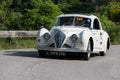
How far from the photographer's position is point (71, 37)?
56.6 ft

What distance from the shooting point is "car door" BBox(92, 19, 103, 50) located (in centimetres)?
1872

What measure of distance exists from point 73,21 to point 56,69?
15.3 ft

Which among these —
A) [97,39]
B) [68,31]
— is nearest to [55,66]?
[68,31]

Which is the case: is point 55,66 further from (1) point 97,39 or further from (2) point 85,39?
(1) point 97,39

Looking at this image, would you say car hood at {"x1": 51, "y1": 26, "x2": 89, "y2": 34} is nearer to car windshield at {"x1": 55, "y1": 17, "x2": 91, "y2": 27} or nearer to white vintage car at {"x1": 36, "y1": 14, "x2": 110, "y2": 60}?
white vintage car at {"x1": 36, "y1": 14, "x2": 110, "y2": 60}

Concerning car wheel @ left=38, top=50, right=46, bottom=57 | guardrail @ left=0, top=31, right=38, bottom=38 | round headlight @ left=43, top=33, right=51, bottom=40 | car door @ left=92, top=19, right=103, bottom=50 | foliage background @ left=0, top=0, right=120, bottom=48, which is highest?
round headlight @ left=43, top=33, right=51, bottom=40

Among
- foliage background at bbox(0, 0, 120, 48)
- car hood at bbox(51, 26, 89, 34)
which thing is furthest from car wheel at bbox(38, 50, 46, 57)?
foliage background at bbox(0, 0, 120, 48)

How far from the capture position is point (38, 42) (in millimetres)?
17812

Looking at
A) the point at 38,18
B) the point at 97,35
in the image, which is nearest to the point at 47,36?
the point at 97,35

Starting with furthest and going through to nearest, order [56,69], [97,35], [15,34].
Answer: [15,34], [97,35], [56,69]

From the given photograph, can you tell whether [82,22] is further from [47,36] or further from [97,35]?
[47,36]

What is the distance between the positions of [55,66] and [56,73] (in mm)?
1831

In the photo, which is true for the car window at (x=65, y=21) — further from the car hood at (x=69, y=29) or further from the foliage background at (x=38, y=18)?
the foliage background at (x=38, y=18)

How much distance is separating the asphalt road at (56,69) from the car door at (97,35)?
3.30ft
